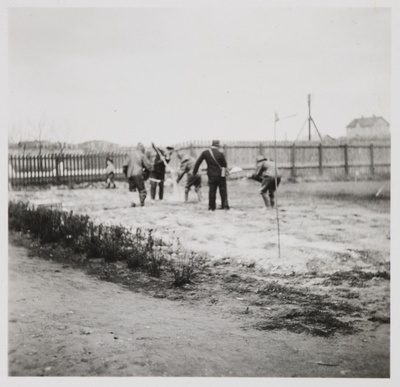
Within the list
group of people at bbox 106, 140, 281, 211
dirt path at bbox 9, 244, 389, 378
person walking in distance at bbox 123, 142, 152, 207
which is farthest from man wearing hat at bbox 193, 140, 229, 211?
dirt path at bbox 9, 244, 389, 378

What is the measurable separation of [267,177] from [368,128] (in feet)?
2.57

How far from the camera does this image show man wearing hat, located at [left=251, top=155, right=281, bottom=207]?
3467 mm

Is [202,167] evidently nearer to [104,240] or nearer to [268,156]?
[268,156]

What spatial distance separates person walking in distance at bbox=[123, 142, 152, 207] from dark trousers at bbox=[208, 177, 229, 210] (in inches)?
19.3

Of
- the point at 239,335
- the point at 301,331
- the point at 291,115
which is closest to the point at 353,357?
the point at 301,331

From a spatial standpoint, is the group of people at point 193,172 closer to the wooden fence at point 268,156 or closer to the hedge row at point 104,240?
the wooden fence at point 268,156

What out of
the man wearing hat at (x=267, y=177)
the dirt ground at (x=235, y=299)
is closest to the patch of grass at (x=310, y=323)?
the dirt ground at (x=235, y=299)

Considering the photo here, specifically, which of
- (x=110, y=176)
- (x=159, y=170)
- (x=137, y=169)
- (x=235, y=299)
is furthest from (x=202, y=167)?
(x=235, y=299)

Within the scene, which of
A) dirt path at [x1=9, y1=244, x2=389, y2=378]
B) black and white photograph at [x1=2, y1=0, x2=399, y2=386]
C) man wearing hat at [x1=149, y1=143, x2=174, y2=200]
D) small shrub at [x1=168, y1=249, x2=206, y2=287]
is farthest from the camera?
man wearing hat at [x1=149, y1=143, x2=174, y2=200]

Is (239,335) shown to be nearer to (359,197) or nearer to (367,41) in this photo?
(359,197)

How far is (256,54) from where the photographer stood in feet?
11.1

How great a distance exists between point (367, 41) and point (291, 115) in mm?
715

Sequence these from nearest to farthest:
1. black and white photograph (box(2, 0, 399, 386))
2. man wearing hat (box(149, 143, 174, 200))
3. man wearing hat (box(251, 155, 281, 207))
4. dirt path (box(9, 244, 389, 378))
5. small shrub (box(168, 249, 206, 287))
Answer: dirt path (box(9, 244, 389, 378)) → black and white photograph (box(2, 0, 399, 386)) → small shrub (box(168, 249, 206, 287)) → man wearing hat (box(251, 155, 281, 207)) → man wearing hat (box(149, 143, 174, 200))

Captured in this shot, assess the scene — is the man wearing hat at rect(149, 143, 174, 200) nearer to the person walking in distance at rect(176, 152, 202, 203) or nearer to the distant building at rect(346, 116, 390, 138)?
the person walking in distance at rect(176, 152, 202, 203)
